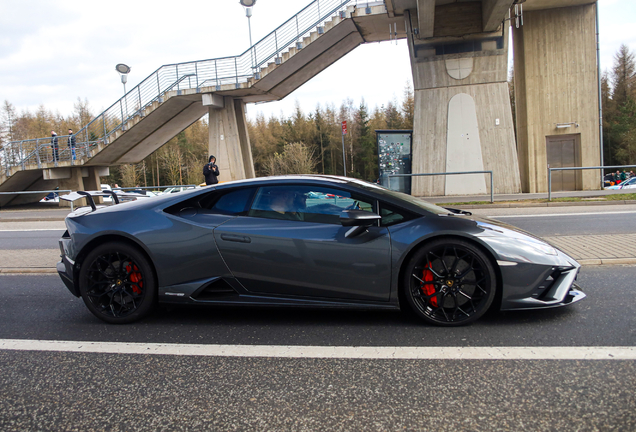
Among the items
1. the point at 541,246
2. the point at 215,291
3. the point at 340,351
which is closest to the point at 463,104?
the point at 541,246

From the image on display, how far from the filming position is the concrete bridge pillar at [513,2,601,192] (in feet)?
68.9

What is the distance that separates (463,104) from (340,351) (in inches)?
779

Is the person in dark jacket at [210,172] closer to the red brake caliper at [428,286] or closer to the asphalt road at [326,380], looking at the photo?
the asphalt road at [326,380]

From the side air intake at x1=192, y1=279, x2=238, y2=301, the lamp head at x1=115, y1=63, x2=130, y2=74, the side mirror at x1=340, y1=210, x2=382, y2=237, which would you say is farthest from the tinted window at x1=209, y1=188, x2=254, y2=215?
the lamp head at x1=115, y1=63, x2=130, y2=74

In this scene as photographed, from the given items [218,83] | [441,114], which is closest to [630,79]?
[441,114]

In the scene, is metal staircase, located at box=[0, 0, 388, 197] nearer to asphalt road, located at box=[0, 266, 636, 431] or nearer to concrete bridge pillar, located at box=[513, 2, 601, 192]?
concrete bridge pillar, located at box=[513, 2, 601, 192]

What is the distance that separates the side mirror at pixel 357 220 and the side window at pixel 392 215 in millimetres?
82

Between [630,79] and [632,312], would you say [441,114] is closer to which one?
[632,312]

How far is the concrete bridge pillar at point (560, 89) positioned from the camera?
21.0m

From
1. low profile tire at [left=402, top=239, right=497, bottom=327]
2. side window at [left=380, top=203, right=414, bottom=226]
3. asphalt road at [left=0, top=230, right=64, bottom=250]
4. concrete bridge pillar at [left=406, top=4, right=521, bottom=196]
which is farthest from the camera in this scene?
concrete bridge pillar at [left=406, top=4, right=521, bottom=196]

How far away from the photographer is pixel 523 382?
2.63 metres

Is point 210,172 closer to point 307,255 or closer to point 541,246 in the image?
point 307,255

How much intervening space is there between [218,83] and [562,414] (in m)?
26.3

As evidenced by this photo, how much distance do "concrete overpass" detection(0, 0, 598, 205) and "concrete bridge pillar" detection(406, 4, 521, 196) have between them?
0.04 metres
